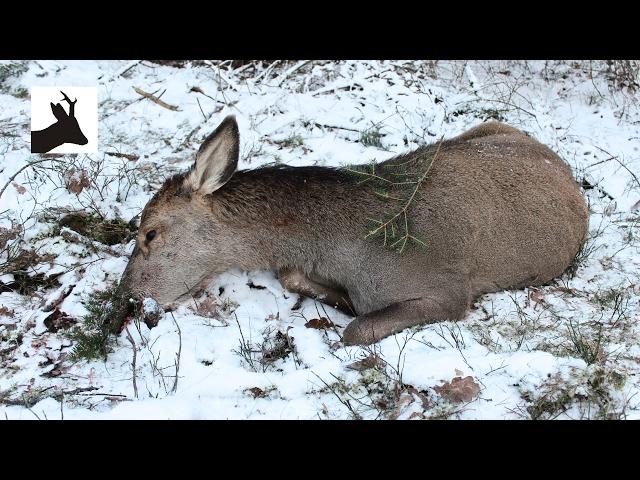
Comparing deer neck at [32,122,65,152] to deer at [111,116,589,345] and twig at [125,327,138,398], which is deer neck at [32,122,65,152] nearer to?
deer at [111,116,589,345]

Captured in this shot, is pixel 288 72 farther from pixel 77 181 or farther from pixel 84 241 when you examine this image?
pixel 84 241

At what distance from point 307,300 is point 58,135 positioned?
3.50m

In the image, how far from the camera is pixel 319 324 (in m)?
5.82

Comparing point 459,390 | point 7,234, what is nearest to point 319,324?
point 459,390

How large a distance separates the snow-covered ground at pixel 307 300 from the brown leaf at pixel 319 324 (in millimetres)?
79

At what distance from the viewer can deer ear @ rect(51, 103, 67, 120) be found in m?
8.01

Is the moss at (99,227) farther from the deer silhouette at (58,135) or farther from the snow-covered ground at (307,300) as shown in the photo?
the deer silhouette at (58,135)

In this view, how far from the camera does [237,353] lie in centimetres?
530

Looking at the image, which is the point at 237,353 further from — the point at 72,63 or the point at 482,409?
the point at 72,63

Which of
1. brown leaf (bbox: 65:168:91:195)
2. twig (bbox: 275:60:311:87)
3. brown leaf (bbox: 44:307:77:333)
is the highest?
twig (bbox: 275:60:311:87)

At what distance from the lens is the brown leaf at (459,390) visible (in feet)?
14.7

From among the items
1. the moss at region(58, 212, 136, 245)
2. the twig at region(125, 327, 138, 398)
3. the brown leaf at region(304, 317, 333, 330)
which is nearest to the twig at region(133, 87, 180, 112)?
the moss at region(58, 212, 136, 245)

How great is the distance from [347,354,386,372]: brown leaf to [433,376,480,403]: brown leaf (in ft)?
1.51

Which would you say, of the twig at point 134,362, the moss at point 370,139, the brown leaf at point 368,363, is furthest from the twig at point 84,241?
the moss at point 370,139
